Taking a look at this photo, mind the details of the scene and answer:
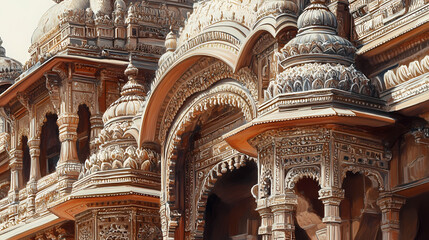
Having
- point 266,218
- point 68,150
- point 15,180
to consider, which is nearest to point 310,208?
point 266,218

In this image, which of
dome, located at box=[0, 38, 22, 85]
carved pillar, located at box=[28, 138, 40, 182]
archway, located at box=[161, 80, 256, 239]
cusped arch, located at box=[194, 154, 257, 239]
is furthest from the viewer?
dome, located at box=[0, 38, 22, 85]

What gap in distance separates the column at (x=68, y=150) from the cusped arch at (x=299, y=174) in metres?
7.30

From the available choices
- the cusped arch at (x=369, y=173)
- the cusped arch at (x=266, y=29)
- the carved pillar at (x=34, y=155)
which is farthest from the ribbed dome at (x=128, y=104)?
the cusped arch at (x=369, y=173)

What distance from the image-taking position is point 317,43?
41.1ft

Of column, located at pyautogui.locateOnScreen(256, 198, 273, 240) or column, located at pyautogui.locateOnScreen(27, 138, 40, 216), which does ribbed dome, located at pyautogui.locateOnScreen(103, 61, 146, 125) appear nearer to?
column, located at pyautogui.locateOnScreen(27, 138, 40, 216)

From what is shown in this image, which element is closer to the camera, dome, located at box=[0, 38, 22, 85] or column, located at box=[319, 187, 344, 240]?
column, located at box=[319, 187, 344, 240]

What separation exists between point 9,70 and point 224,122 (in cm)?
810

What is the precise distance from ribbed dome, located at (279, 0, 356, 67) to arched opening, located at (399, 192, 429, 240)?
165 centimetres

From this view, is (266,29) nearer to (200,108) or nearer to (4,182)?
(200,108)

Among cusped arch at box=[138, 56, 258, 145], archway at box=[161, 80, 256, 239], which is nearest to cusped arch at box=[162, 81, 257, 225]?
archway at box=[161, 80, 256, 239]

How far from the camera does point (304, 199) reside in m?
13.4

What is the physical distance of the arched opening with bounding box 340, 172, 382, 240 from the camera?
41.8 feet

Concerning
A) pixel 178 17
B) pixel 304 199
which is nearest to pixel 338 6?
pixel 304 199

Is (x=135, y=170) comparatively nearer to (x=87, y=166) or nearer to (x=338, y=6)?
(x=87, y=166)
